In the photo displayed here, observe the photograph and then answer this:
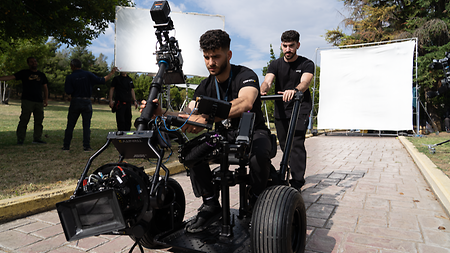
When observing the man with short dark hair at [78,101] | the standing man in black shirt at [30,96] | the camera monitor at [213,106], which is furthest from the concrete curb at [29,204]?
the standing man in black shirt at [30,96]

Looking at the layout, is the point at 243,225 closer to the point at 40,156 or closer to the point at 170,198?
the point at 170,198

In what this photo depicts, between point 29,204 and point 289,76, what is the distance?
133 inches

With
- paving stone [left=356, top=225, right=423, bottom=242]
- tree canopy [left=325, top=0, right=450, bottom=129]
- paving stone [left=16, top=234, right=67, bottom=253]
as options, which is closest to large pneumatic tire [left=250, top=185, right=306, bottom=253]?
paving stone [left=356, top=225, right=423, bottom=242]

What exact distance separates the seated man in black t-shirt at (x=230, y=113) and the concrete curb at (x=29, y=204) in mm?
1904

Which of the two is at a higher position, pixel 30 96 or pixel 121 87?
pixel 121 87

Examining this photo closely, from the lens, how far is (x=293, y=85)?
12.9 ft

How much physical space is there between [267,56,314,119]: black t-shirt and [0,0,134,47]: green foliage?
5.20m

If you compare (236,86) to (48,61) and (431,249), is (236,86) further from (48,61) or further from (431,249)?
(48,61)

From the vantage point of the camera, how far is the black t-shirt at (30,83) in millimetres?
7055

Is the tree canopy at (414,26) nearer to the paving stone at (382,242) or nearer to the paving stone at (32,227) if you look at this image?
the paving stone at (382,242)

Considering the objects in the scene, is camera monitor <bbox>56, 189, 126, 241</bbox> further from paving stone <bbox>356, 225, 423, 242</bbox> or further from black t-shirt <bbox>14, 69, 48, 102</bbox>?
black t-shirt <bbox>14, 69, 48, 102</bbox>

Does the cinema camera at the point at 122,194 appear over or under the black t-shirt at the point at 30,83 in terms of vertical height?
under

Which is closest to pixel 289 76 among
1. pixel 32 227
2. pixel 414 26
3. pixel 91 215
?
pixel 91 215

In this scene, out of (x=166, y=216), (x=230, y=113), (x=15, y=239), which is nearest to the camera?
(x=230, y=113)
